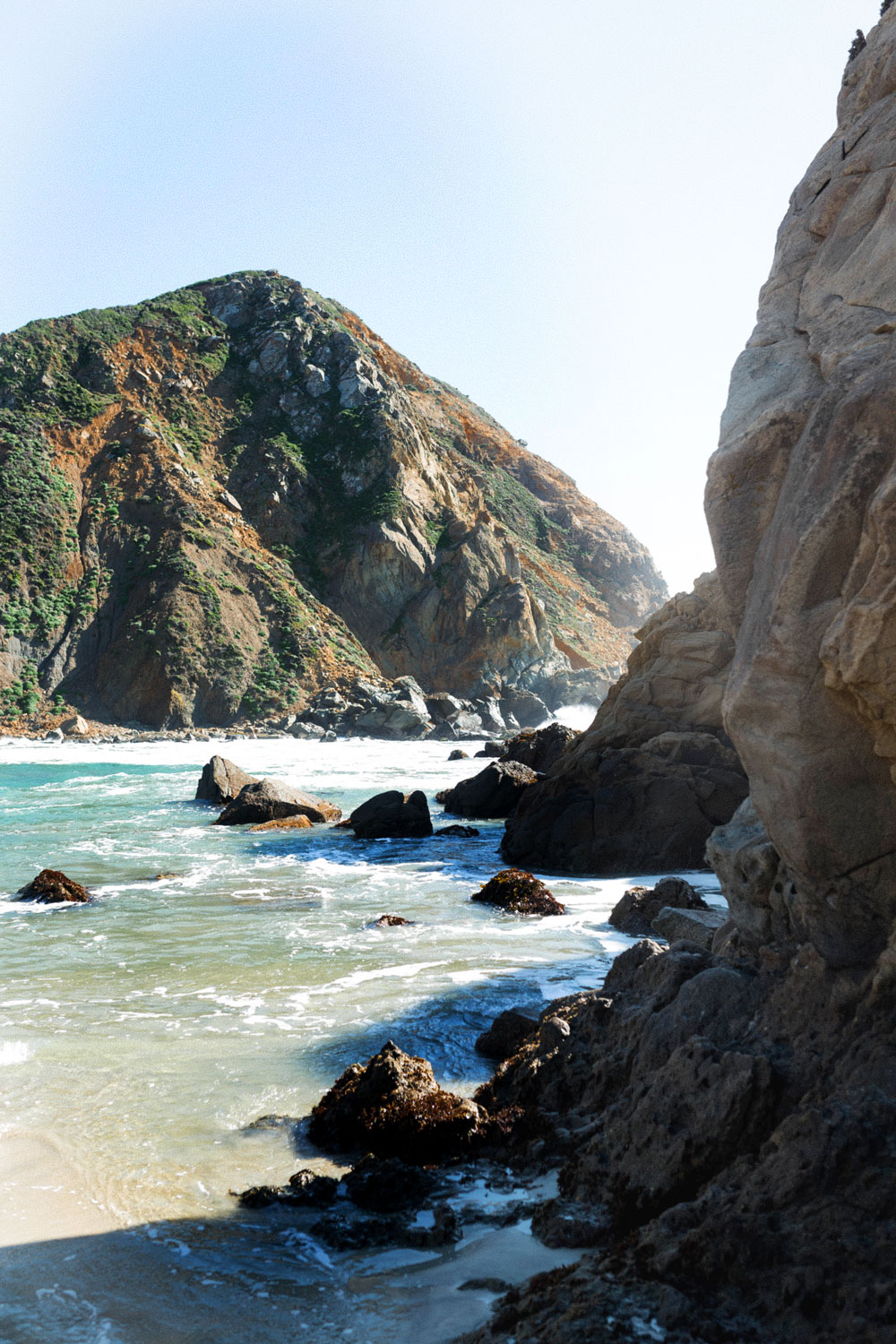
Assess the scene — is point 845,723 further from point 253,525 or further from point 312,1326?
point 253,525

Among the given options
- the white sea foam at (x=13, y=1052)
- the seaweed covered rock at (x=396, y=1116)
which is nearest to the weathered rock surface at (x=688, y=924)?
the seaweed covered rock at (x=396, y=1116)

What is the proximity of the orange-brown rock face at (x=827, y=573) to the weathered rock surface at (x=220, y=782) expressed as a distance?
19.1 meters

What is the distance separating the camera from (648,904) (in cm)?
958

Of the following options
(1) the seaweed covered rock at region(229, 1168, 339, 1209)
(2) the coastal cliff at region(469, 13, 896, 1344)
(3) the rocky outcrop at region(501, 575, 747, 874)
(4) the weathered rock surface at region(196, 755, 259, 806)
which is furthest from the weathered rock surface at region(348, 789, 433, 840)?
(1) the seaweed covered rock at region(229, 1168, 339, 1209)

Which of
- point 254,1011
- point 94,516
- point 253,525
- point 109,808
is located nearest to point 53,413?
point 94,516

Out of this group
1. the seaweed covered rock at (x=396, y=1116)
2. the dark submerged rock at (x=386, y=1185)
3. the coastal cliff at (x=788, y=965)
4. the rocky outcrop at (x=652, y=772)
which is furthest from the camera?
the rocky outcrop at (x=652, y=772)

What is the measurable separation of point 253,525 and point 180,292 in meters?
26.7

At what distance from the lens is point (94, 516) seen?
5562 cm

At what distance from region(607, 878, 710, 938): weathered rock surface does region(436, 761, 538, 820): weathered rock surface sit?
1080 centimetres

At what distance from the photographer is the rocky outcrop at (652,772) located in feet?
43.6

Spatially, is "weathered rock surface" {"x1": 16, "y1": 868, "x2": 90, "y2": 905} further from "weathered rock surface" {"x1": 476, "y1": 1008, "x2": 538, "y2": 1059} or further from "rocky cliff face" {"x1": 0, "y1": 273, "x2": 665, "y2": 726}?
"rocky cliff face" {"x1": 0, "y1": 273, "x2": 665, "y2": 726}

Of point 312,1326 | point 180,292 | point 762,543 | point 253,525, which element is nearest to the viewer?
point 312,1326

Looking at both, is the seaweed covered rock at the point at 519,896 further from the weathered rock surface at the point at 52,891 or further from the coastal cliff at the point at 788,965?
the coastal cliff at the point at 788,965

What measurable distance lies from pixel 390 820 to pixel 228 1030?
35.6 feet
